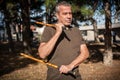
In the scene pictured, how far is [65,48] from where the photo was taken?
4148mm

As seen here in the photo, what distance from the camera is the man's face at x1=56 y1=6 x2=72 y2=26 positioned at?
408 cm

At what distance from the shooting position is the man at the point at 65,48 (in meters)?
4.06

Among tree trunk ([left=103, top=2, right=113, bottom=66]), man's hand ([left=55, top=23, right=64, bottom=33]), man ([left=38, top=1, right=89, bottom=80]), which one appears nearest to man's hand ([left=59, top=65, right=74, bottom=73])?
man ([left=38, top=1, right=89, bottom=80])

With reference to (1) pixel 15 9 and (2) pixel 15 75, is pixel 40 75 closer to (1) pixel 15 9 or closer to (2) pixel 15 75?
(2) pixel 15 75

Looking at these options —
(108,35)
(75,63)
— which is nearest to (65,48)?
(75,63)

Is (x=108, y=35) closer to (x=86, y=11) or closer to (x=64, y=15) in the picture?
(x=86, y=11)

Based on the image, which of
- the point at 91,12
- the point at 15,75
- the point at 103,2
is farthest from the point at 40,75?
the point at 103,2

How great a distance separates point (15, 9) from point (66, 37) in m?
31.0

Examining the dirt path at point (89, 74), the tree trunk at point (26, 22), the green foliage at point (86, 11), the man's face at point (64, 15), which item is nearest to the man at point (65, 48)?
the man's face at point (64, 15)

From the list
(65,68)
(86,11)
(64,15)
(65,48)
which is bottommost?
(86,11)

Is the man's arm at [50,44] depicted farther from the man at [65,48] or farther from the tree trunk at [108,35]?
the tree trunk at [108,35]

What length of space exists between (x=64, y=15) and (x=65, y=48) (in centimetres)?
45

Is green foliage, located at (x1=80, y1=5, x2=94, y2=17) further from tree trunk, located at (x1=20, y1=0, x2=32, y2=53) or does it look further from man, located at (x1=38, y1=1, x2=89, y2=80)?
man, located at (x1=38, y1=1, x2=89, y2=80)

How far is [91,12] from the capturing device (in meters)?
14.0
